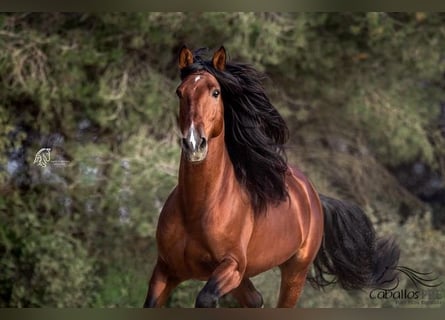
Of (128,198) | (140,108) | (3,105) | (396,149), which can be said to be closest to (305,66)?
(396,149)

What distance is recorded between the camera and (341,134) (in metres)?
3.82

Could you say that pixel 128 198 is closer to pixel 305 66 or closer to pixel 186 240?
pixel 186 240

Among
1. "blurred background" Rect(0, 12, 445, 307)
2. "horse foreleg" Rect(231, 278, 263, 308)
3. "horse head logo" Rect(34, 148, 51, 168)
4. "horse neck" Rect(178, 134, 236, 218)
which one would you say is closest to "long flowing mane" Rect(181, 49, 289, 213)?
"horse neck" Rect(178, 134, 236, 218)

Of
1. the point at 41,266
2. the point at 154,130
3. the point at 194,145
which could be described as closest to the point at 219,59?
the point at 194,145

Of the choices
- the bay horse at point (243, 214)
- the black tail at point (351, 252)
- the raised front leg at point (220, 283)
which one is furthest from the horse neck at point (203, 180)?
the black tail at point (351, 252)

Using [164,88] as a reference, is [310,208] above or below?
below

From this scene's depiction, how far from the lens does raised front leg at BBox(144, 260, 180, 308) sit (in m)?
3.39

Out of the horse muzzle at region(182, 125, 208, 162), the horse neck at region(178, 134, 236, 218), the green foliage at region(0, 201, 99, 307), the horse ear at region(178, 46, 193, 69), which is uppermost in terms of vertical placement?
the horse ear at region(178, 46, 193, 69)

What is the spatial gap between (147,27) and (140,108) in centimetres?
42

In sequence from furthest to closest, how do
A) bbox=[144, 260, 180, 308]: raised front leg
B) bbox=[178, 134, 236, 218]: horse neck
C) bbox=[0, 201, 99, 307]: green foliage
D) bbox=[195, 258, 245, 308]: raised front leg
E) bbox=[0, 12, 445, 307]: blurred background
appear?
1. bbox=[0, 201, 99, 307]: green foliage
2. bbox=[0, 12, 445, 307]: blurred background
3. bbox=[144, 260, 180, 308]: raised front leg
4. bbox=[178, 134, 236, 218]: horse neck
5. bbox=[195, 258, 245, 308]: raised front leg

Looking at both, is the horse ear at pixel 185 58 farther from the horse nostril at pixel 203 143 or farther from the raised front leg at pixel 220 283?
the raised front leg at pixel 220 283

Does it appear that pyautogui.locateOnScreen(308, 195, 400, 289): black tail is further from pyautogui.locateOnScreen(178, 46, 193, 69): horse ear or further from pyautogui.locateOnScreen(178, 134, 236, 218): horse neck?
pyautogui.locateOnScreen(178, 46, 193, 69): horse ear

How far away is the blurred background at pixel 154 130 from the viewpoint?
3.82m

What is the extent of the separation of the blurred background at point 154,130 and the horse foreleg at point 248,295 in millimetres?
68
